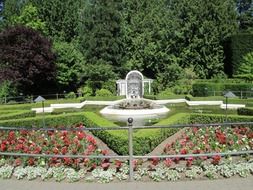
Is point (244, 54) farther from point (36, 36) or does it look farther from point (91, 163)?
point (91, 163)

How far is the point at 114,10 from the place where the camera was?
44938 mm

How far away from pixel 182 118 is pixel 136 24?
112 ft

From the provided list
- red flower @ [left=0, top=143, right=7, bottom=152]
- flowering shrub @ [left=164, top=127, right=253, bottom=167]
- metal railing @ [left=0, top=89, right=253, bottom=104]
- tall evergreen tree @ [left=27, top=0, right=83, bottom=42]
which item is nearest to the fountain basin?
metal railing @ [left=0, top=89, right=253, bottom=104]

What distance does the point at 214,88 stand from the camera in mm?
34188

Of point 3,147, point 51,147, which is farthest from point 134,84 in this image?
point 3,147

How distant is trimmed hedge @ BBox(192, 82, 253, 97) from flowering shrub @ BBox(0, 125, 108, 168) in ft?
79.5

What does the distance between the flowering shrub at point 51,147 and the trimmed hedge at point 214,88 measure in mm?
24220

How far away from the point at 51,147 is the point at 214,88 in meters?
27.0

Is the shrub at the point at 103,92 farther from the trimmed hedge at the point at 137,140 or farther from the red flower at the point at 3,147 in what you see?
the red flower at the point at 3,147

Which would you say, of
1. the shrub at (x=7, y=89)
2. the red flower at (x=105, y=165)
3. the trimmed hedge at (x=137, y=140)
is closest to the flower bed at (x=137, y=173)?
the red flower at (x=105, y=165)

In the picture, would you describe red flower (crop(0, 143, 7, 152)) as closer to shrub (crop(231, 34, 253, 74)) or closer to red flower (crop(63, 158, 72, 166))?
red flower (crop(63, 158, 72, 166))

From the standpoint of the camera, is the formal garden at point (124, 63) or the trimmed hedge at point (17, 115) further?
the formal garden at point (124, 63)

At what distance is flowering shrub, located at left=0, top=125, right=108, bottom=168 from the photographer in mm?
7714

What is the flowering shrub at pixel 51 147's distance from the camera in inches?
304
